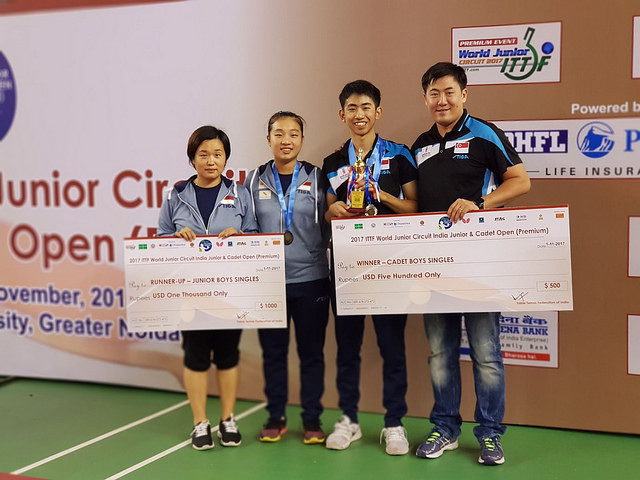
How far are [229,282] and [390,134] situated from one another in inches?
50.2

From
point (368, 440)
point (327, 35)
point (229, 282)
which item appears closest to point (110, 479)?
point (229, 282)

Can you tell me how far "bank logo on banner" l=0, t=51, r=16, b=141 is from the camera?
4715 mm

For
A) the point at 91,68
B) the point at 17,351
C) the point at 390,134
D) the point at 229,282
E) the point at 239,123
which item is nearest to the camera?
the point at 229,282

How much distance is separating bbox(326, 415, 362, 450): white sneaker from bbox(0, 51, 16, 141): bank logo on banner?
10.0ft

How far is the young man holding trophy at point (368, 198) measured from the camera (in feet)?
10.7

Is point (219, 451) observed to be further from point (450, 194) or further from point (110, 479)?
point (450, 194)

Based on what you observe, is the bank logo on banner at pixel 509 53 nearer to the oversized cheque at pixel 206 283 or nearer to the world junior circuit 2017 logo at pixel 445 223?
the world junior circuit 2017 logo at pixel 445 223

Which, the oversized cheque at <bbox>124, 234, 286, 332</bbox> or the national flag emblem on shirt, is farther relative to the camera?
the oversized cheque at <bbox>124, 234, 286, 332</bbox>

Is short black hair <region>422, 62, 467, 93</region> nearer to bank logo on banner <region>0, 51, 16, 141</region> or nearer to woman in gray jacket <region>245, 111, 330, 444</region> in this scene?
woman in gray jacket <region>245, 111, 330, 444</region>

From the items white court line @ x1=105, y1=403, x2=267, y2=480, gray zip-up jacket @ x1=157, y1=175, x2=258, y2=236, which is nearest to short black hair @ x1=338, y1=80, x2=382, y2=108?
gray zip-up jacket @ x1=157, y1=175, x2=258, y2=236

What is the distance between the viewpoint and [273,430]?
369 centimetres

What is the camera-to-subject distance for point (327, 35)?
398 cm

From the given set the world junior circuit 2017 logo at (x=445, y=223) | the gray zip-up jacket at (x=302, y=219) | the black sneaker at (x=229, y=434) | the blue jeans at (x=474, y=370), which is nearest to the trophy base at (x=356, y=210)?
the gray zip-up jacket at (x=302, y=219)

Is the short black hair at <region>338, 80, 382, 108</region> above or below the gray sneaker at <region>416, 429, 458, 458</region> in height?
above
